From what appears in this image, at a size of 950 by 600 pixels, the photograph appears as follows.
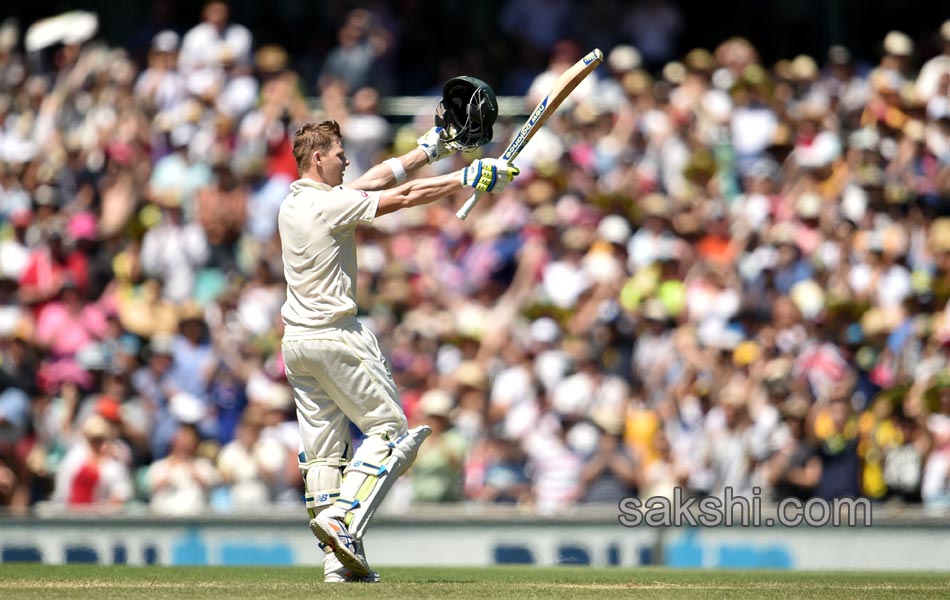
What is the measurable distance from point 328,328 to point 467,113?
1.54 metres

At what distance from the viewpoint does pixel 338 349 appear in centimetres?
877

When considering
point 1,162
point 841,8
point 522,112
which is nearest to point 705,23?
point 841,8

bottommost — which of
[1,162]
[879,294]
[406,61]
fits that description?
[879,294]

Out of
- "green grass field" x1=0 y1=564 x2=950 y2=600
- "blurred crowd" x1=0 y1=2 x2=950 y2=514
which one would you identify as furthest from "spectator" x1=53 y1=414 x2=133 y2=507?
"green grass field" x1=0 y1=564 x2=950 y2=600

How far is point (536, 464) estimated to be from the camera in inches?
537

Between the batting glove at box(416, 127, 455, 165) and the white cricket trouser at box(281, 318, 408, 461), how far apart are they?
1.14m

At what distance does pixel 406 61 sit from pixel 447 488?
766 cm

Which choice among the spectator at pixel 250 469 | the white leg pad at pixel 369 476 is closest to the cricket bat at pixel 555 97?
the white leg pad at pixel 369 476

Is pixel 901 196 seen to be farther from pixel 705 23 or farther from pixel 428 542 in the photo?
pixel 428 542

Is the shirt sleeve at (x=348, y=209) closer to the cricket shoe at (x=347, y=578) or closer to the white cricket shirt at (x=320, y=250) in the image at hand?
the white cricket shirt at (x=320, y=250)

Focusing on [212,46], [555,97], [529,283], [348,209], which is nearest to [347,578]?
[348,209]

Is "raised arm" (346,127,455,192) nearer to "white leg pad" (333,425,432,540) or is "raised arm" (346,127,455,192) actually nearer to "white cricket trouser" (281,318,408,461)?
"white cricket trouser" (281,318,408,461)

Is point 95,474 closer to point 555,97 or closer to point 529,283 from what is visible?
point 529,283

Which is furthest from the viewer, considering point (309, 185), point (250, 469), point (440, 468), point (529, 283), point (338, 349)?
point (529, 283)
